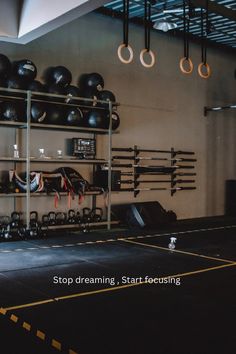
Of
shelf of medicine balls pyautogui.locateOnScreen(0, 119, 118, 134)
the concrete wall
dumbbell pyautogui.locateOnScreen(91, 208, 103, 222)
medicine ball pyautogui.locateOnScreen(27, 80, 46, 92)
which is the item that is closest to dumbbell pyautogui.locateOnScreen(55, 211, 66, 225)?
the concrete wall

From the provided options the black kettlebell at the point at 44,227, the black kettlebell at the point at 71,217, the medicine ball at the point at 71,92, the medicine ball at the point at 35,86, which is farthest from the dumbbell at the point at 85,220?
the medicine ball at the point at 35,86

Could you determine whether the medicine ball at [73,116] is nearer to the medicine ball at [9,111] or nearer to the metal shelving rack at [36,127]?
the metal shelving rack at [36,127]

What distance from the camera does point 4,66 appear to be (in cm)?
625

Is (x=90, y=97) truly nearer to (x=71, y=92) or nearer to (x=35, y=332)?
(x=71, y=92)

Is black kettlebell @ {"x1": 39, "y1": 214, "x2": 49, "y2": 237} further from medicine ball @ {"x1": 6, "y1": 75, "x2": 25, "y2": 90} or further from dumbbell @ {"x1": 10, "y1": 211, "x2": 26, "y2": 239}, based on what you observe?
medicine ball @ {"x1": 6, "y1": 75, "x2": 25, "y2": 90}

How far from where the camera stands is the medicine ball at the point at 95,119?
720 cm

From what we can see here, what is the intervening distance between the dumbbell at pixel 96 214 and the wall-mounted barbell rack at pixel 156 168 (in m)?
0.55

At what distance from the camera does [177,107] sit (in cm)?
923

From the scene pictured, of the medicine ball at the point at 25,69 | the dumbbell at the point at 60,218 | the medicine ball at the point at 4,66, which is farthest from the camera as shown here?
the dumbbell at the point at 60,218

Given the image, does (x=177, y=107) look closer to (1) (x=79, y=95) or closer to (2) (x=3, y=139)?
(1) (x=79, y=95)

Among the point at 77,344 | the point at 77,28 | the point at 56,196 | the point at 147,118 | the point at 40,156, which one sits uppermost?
the point at 77,28

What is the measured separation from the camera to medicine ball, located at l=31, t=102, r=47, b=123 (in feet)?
21.1

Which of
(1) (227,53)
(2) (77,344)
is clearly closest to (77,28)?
(1) (227,53)

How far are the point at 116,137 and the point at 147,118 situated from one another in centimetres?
90
